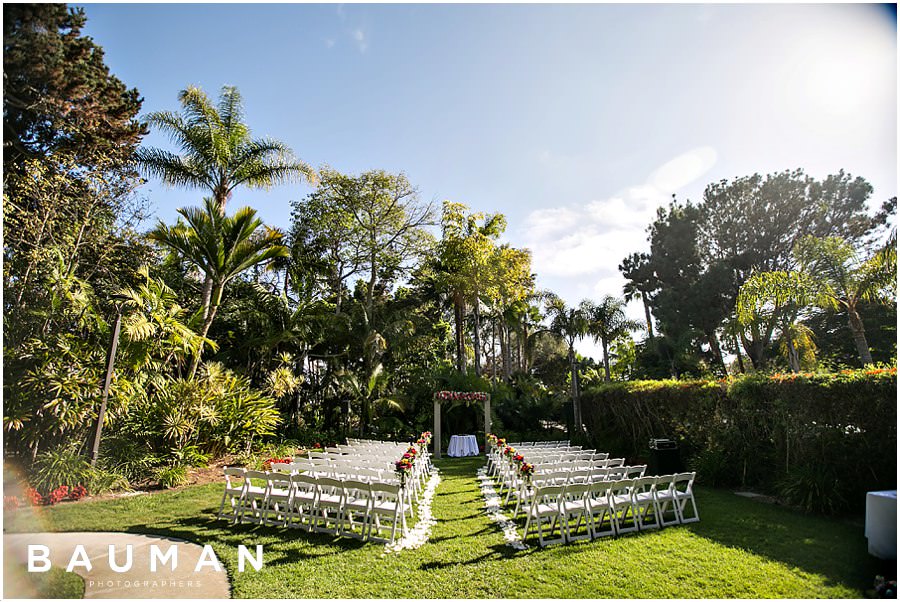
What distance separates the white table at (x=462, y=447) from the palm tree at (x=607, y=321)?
17435 mm

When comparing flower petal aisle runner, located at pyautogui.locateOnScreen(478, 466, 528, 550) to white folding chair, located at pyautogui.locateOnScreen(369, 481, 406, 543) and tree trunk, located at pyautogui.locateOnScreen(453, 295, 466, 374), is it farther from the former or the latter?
tree trunk, located at pyautogui.locateOnScreen(453, 295, 466, 374)

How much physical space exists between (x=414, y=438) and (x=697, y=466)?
11.7 m

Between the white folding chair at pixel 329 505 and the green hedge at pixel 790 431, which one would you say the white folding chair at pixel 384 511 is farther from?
the green hedge at pixel 790 431

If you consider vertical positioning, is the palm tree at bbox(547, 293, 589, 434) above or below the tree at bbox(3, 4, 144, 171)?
below

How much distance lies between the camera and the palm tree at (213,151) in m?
14.0

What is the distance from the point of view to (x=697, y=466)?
10.0 metres

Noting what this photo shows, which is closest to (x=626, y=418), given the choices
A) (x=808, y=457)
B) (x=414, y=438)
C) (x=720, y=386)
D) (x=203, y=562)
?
(x=720, y=386)

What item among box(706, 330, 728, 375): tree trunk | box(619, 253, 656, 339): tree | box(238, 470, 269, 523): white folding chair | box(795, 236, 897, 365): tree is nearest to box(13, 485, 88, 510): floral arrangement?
box(238, 470, 269, 523): white folding chair

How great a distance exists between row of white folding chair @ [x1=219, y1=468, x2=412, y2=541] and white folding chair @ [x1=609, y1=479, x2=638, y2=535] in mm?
2980

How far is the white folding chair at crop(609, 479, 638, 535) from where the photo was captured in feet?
20.2

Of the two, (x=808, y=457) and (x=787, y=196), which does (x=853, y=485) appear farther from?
(x=787, y=196)

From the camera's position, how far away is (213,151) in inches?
554

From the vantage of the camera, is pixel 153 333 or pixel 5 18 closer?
pixel 5 18

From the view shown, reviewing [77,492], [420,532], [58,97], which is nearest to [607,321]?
[420,532]
